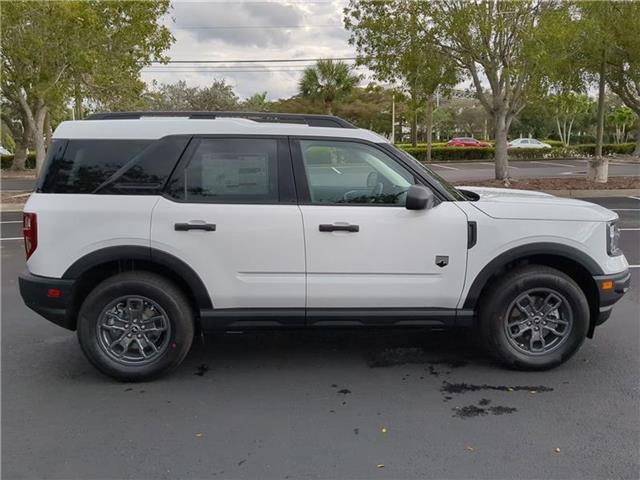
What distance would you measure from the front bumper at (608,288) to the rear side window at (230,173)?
2440 mm

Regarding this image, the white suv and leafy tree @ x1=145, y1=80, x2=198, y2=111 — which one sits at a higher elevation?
leafy tree @ x1=145, y1=80, x2=198, y2=111

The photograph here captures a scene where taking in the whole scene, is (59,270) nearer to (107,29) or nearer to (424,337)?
(424,337)

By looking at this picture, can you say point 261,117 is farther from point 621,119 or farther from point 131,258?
point 621,119

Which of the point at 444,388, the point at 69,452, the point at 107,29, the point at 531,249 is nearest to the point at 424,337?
the point at 444,388

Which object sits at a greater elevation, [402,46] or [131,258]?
[402,46]

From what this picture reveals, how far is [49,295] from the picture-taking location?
390 cm

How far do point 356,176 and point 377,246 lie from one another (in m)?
0.59

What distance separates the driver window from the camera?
4016mm

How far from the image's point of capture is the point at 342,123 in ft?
13.8

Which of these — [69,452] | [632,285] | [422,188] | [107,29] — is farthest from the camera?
[107,29]

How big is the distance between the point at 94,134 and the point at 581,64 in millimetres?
17439

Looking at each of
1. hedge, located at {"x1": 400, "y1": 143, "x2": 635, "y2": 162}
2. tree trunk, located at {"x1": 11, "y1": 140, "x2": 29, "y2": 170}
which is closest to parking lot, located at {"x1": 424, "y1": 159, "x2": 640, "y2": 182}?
hedge, located at {"x1": 400, "y1": 143, "x2": 635, "y2": 162}

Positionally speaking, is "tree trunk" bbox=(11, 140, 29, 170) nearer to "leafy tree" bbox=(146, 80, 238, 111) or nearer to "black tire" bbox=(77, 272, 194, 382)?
"leafy tree" bbox=(146, 80, 238, 111)

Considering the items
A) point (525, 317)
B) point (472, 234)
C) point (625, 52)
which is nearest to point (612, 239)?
point (525, 317)
